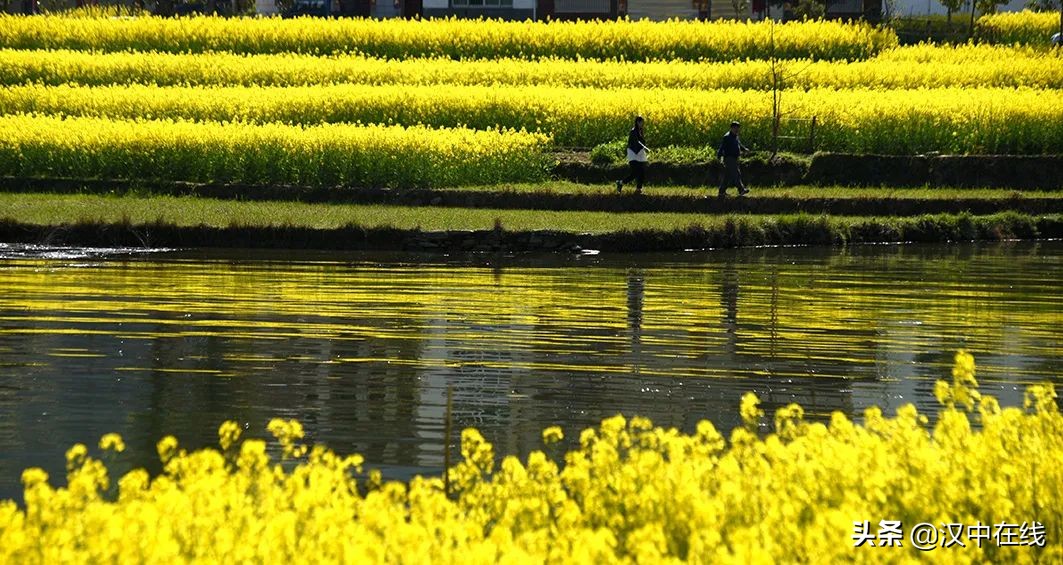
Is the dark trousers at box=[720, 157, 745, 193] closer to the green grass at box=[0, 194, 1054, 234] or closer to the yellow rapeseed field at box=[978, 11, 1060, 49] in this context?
the green grass at box=[0, 194, 1054, 234]

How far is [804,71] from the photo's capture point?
1635 inches

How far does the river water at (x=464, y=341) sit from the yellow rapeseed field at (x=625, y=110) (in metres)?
9.63

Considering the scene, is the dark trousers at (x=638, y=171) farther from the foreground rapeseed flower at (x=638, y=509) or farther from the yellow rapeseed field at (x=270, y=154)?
the foreground rapeseed flower at (x=638, y=509)

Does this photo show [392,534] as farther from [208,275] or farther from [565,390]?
[208,275]

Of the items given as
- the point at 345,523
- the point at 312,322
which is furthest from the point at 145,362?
the point at 345,523

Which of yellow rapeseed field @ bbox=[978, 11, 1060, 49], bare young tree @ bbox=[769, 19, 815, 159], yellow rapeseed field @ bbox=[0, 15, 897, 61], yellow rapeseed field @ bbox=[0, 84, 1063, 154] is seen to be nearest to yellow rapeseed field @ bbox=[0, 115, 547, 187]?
yellow rapeseed field @ bbox=[0, 84, 1063, 154]

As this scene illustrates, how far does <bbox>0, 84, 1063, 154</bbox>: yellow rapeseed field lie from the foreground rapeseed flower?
25774 mm

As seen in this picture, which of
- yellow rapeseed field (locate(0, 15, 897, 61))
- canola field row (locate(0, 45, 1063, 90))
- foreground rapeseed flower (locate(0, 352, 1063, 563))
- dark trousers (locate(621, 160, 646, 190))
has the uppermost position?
yellow rapeseed field (locate(0, 15, 897, 61))

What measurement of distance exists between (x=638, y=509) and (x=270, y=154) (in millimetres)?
24336

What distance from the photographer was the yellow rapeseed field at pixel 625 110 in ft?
111

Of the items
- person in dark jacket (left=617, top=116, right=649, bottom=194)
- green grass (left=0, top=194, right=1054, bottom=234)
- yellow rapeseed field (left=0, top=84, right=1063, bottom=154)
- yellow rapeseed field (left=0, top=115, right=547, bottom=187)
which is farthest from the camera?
yellow rapeseed field (left=0, top=84, right=1063, bottom=154)

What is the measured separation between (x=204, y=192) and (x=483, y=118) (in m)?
7.80

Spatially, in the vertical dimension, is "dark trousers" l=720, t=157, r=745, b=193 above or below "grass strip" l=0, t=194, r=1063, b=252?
above

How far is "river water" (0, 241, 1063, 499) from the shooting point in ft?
42.1
